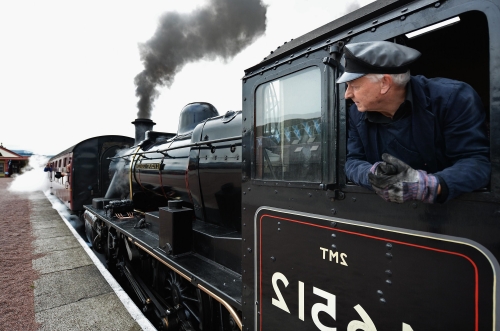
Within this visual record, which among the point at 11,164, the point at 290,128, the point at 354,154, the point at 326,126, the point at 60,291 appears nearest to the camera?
the point at 354,154

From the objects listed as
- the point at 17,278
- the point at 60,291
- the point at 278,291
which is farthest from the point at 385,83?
the point at 17,278

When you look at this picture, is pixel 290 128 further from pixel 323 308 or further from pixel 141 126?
pixel 141 126

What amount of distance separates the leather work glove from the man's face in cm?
29

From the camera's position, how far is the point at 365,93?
1.18 m

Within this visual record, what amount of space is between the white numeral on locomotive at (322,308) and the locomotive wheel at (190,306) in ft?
4.73

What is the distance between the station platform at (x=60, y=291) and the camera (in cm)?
329

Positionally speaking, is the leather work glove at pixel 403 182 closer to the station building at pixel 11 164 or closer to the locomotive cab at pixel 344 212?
the locomotive cab at pixel 344 212

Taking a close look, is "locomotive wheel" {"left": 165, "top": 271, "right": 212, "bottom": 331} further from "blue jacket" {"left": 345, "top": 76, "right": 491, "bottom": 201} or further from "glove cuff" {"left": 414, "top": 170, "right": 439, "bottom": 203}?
"glove cuff" {"left": 414, "top": 170, "right": 439, "bottom": 203}

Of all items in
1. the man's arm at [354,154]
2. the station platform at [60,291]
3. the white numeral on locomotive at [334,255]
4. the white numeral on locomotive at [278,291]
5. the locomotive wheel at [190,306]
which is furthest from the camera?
the station platform at [60,291]

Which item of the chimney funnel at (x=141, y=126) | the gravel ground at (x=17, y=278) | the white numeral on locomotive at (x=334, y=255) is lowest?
the gravel ground at (x=17, y=278)

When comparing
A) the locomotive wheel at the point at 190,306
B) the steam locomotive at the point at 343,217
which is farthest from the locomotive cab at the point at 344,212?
the locomotive wheel at the point at 190,306

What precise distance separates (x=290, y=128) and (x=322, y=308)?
1.03 m

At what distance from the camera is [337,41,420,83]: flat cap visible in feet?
3.60

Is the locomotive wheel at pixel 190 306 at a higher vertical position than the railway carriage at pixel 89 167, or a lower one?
lower
